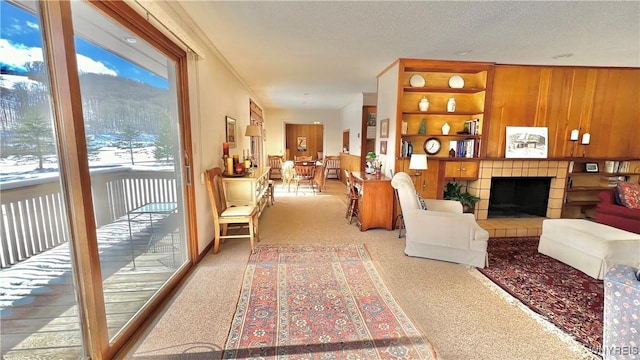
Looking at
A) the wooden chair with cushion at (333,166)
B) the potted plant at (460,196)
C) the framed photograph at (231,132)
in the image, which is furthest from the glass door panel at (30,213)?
the wooden chair with cushion at (333,166)

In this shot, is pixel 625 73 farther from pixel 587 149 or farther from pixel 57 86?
pixel 57 86

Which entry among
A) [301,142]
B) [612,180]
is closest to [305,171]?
[301,142]

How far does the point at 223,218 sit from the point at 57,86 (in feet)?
6.73

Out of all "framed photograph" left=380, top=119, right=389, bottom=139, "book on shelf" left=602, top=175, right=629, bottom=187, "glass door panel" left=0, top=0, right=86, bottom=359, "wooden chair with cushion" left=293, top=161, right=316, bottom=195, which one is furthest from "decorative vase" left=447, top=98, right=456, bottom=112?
"glass door panel" left=0, top=0, right=86, bottom=359

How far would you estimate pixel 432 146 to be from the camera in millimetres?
4199

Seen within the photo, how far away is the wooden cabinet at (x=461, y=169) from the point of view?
161 inches

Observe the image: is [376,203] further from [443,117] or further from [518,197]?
[518,197]

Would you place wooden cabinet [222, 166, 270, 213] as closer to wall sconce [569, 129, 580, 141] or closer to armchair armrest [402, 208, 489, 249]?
armchair armrest [402, 208, 489, 249]

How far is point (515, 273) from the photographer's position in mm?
2746

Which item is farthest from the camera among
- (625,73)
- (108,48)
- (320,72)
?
(320,72)

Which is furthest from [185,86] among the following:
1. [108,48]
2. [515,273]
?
[515,273]

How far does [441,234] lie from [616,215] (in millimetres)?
2592

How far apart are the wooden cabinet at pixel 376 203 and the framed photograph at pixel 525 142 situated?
199 centimetres

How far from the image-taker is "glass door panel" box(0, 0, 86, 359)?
1150mm
